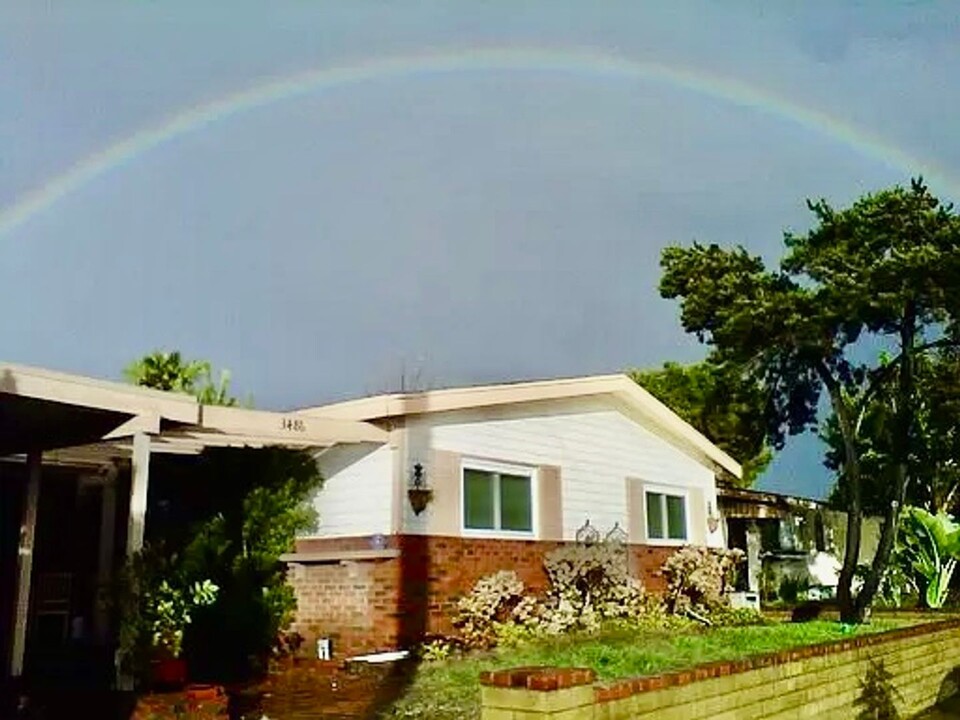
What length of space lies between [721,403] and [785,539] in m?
11.5

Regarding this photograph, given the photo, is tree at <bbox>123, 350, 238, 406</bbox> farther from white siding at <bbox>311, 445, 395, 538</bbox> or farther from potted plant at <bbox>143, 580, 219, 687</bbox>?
A: potted plant at <bbox>143, 580, 219, 687</bbox>

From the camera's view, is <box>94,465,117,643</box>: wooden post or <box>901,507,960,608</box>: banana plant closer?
<box>94,465,117,643</box>: wooden post

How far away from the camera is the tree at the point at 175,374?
27375 mm

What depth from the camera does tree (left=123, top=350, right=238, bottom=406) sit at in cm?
2738

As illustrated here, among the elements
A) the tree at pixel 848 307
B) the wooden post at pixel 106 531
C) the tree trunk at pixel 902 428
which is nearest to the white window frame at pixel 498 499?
the wooden post at pixel 106 531

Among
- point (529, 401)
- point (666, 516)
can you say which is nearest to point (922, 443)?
point (666, 516)

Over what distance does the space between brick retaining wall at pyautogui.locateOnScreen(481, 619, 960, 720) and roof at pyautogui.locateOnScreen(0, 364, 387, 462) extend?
183 inches

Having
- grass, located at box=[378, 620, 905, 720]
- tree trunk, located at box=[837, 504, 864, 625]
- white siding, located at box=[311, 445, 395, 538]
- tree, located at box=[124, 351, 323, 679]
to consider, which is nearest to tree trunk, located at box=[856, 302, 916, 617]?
tree trunk, located at box=[837, 504, 864, 625]

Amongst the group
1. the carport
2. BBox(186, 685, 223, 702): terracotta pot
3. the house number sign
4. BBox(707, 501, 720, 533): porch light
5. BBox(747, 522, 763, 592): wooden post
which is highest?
→ the house number sign

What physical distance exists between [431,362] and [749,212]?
14121 millimetres

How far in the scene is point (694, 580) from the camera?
17.8 meters

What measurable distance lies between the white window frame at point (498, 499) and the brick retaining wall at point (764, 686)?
5440mm

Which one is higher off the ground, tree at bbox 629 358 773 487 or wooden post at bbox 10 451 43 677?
tree at bbox 629 358 773 487

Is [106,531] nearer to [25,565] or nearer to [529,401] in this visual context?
[25,565]
